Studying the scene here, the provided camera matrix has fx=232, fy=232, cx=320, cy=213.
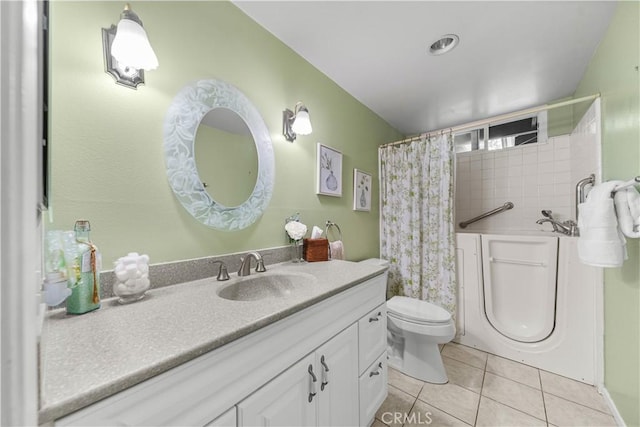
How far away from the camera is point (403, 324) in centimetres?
156

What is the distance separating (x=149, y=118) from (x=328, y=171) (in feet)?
3.69

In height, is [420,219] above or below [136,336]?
above

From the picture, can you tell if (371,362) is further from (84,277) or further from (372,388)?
(84,277)

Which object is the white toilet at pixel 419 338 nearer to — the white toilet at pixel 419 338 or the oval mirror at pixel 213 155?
the white toilet at pixel 419 338

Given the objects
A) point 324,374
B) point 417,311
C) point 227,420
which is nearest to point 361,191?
point 417,311

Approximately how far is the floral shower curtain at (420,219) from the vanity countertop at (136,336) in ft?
4.98

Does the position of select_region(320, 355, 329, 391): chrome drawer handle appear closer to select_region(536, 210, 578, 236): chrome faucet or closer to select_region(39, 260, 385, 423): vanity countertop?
select_region(39, 260, 385, 423): vanity countertop

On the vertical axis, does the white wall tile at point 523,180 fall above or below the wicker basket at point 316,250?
above

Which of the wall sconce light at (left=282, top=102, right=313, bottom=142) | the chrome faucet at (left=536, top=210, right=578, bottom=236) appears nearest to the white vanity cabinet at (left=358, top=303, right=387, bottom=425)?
the wall sconce light at (left=282, top=102, right=313, bottom=142)

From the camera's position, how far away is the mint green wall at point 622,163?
3.52ft

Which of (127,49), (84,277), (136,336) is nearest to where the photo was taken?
(136,336)

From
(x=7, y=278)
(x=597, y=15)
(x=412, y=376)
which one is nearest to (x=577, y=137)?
(x=597, y=15)

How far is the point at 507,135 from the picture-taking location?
2.61m

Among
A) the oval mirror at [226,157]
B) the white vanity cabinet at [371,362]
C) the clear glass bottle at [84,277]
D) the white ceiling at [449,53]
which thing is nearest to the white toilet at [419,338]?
the white vanity cabinet at [371,362]
